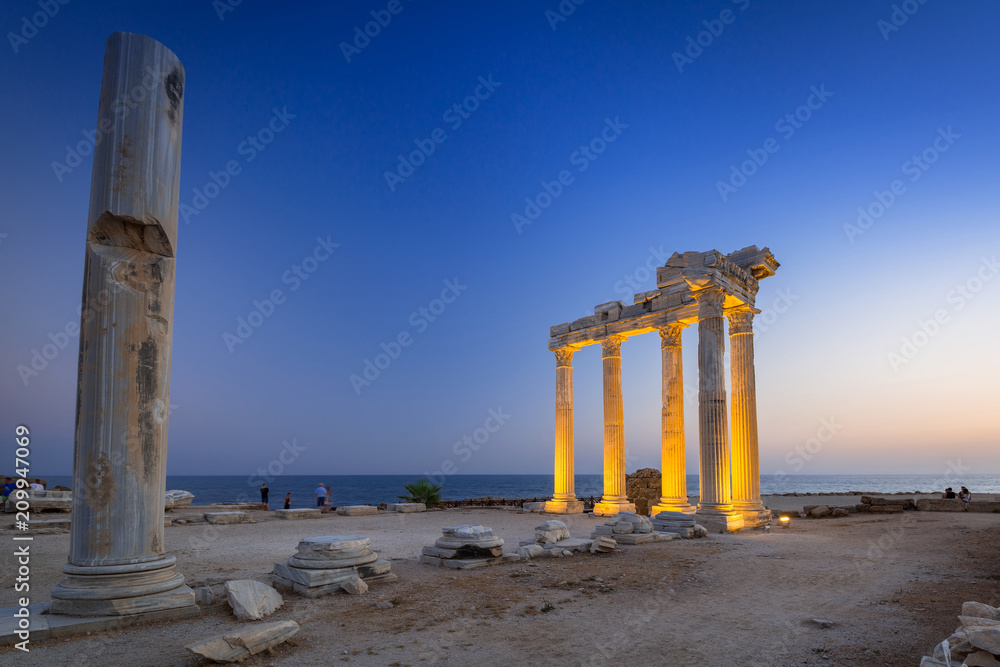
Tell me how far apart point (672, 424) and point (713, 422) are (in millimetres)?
3818

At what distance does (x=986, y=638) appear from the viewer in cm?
518

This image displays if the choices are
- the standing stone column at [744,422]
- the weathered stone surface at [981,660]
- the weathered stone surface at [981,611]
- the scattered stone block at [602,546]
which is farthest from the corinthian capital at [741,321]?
the weathered stone surface at [981,660]

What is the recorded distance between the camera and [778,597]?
945 centimetres

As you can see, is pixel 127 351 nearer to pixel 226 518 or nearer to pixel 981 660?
pixel 981 660

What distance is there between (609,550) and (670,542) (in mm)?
2898

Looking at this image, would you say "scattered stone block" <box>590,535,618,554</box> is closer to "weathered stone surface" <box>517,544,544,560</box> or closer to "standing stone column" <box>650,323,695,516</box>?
"weathered stone surface" <box>517,544,544,560</box>

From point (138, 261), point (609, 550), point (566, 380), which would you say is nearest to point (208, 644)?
point (138, 261)

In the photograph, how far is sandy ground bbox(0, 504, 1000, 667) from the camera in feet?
21.7

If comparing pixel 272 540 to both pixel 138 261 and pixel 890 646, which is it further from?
pixel 890 646

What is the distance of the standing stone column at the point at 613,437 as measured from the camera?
25.1m

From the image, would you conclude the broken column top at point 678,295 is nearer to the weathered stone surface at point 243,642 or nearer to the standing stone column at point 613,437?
the standing stone column at point 613,437

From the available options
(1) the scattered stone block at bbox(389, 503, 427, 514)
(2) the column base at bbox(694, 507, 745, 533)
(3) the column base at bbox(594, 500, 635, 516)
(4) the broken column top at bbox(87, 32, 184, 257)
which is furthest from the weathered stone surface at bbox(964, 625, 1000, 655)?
(1) the scattered stone block at bbox(389, 503, 427, 514)

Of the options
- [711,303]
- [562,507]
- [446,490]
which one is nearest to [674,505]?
[562,507]

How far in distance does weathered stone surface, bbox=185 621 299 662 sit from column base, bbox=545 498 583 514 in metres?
20.7
